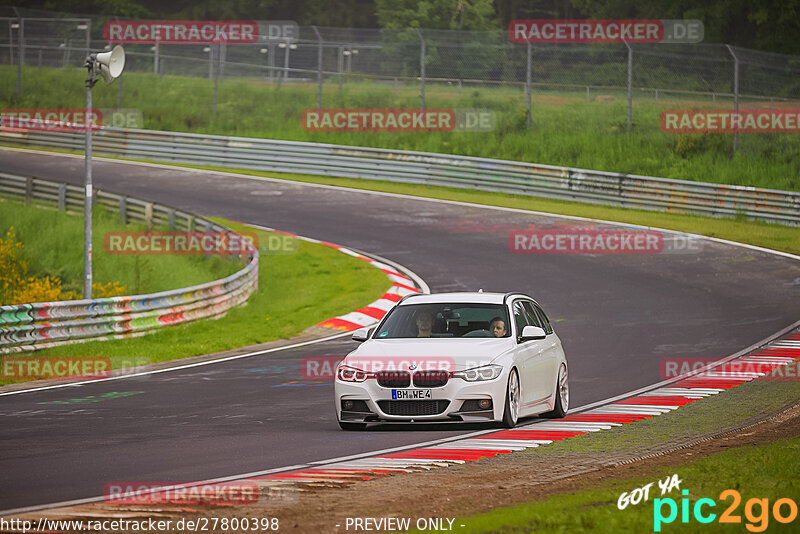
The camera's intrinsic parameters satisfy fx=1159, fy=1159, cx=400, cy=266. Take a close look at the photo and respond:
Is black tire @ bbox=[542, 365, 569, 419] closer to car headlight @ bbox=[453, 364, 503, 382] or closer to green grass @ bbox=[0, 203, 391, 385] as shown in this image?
car headlight @ bbox=[453, 364, 503, 382]

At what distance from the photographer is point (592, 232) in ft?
96.8

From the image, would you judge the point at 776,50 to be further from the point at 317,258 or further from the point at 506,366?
the point at 506,366

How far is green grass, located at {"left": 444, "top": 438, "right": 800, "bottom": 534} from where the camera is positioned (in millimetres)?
6977

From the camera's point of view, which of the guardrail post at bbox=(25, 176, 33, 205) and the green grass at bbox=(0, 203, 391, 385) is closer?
the green grass at bbox=(0, 203, 391, 385)

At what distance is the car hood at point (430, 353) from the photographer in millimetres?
11539

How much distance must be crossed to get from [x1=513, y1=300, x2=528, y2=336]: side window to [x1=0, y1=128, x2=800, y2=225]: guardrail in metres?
19.2

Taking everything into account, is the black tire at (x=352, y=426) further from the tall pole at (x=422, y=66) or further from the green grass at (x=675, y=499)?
the tall pole at (x=422, y=66)

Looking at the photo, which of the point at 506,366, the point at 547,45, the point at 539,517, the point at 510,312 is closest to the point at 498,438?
the point at 506,366

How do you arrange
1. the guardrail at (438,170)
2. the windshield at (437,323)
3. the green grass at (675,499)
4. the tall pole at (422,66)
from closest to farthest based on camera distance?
the green grass at (675,499) → the windshield at (437,323) → the guardrail at (438,170) → the tall pole at (422,66)

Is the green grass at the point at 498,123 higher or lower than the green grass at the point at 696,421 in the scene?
higher

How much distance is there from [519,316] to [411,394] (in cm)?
215

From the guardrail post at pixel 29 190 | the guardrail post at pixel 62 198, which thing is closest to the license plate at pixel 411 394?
the guardrail post at pixel 62 198

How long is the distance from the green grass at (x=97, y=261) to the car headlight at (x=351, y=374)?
12.8 meters

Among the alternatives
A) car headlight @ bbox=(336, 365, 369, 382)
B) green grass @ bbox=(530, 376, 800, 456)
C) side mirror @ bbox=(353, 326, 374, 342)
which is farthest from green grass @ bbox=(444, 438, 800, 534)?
side mirror @ bbox=(353, 326, 374, 342)
